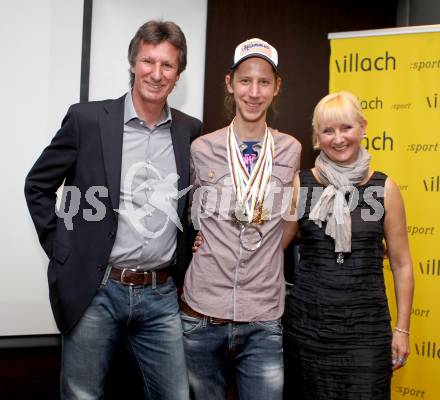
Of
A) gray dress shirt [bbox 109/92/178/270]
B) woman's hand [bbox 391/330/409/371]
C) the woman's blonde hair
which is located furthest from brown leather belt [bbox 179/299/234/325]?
the woman's blonde hair

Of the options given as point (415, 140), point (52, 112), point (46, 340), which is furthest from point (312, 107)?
point (46, 340)

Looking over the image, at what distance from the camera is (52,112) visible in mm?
2807

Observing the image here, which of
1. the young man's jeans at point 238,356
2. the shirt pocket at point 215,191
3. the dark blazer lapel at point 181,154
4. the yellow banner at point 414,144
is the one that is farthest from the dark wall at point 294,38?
the young man's jeans at point 238,356

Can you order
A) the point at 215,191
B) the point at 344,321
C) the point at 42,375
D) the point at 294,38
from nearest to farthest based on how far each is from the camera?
the point at 344,321, the point at 215,191, the point at 42,375, the point at 294,38

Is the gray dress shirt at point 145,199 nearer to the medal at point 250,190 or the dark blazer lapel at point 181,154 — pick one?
the dark blazer lapel at point 181,154

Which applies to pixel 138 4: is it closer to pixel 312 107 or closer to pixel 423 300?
pixel 312 107

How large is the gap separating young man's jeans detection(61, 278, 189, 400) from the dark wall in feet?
5.44

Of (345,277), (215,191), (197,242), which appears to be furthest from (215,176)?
(345,277)

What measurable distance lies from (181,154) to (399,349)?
113 cm

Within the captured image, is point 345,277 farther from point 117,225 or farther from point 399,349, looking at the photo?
point 117,225

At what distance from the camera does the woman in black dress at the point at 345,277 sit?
5.87 feet

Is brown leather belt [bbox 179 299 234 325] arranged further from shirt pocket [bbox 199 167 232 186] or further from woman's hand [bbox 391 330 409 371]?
woman's hand [bbox 391 330 409 371]

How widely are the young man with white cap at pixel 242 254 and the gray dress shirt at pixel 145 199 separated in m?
0.13

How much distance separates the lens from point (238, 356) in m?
1.86
